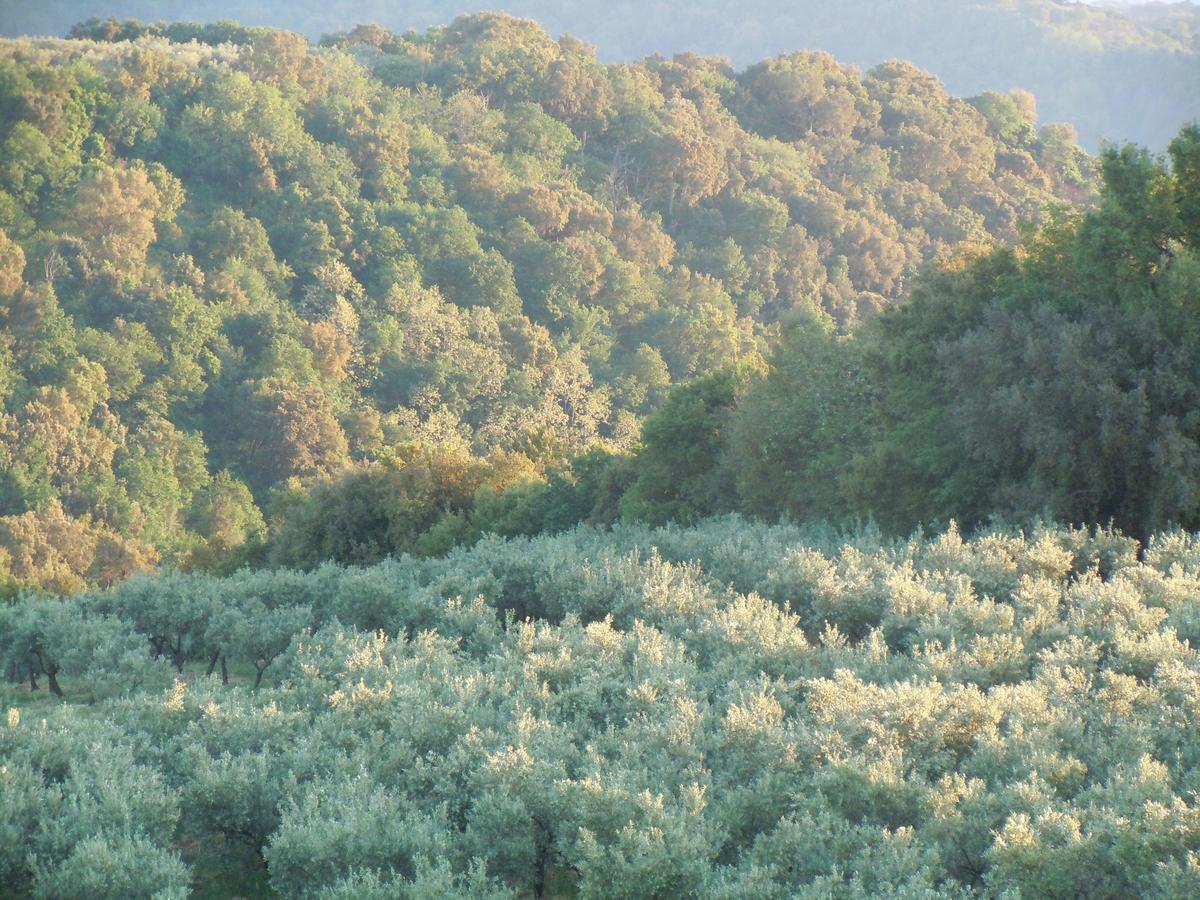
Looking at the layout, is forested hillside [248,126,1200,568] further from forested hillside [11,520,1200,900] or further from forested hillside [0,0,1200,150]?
forested hillside [0,0,1200,150]

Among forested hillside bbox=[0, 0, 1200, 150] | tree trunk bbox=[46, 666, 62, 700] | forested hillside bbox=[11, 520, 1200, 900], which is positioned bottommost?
tree trunk bbox=[46, 666, 62, 700]

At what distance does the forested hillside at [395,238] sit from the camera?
51281 mm

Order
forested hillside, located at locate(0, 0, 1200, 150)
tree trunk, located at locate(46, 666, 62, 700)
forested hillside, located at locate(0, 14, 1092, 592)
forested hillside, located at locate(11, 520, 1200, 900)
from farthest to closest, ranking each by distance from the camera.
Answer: forested hillside, located at locate(0, 0, 1200, 150), forested hillside, located at locate(0, 14, 1092, 592), tree trunk, located at locate(46, 666, 62, 700), forested hillside, located at locate(11, 520, 1200, 900)

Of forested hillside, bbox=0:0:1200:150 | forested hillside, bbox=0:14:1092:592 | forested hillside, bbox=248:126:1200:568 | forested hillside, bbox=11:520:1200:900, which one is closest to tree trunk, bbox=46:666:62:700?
forested hillside, bbox=11:520:1200:900

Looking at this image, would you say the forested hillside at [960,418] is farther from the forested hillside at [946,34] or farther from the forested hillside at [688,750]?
the forested hillside at [946,34]

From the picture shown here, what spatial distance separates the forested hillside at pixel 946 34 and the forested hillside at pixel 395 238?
148 ft

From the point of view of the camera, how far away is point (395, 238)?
6328 cm

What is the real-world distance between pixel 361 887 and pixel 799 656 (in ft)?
16.4

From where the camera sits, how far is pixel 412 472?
2648 centimetres

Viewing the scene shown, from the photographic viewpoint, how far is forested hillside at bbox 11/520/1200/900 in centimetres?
747

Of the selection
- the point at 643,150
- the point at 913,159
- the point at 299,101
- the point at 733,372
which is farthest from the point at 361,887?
the point at 913,159

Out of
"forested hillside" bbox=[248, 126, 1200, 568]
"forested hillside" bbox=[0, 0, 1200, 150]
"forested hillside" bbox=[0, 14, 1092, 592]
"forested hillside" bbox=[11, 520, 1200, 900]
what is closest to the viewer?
"forested hillside" bbox=[11, 520, 1200, 900]

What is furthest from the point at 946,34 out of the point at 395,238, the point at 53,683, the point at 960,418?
the point at 53,683

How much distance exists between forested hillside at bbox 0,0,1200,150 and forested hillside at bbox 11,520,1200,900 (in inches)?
4439
